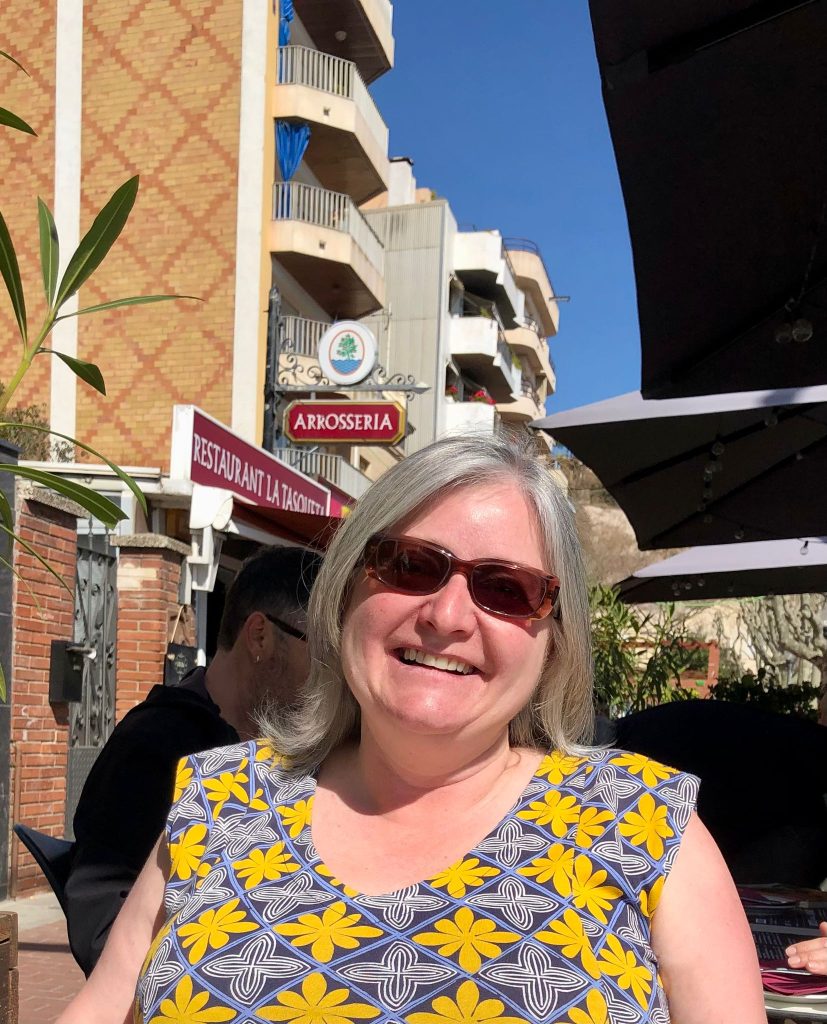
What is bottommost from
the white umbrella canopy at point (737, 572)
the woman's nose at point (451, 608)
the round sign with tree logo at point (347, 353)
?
the woman's nose at point (451, 608)

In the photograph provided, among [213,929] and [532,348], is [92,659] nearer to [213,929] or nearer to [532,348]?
[213,929]

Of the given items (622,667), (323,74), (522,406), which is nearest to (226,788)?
(622,667)

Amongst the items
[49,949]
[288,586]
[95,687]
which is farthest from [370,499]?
[95,687]

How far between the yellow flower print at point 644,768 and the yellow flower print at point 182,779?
31.4 inches

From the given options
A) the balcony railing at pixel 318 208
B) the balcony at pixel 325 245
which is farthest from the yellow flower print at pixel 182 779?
the balcony railing at pixel 318 208

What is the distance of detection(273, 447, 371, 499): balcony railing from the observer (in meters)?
19.2

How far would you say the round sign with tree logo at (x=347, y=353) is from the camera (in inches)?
588

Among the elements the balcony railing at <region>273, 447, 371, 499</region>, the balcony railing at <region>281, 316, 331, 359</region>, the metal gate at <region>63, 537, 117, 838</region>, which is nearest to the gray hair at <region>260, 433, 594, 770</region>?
the metal gate at <region>63, 537, 117, 838</region>

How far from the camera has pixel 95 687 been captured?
8.67 m

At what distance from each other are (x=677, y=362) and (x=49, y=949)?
511cm

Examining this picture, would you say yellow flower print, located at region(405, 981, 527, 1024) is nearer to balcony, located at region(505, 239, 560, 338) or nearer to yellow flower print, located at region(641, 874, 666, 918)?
yellow flower print, located at region(641, 874, 666, 918)

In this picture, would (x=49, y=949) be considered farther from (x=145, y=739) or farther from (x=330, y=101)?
(x=330, y=101)

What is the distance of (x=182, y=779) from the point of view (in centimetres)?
203

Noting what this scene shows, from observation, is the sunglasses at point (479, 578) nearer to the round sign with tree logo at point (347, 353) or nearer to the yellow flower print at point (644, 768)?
the yellow flower print at point (644, 768)
